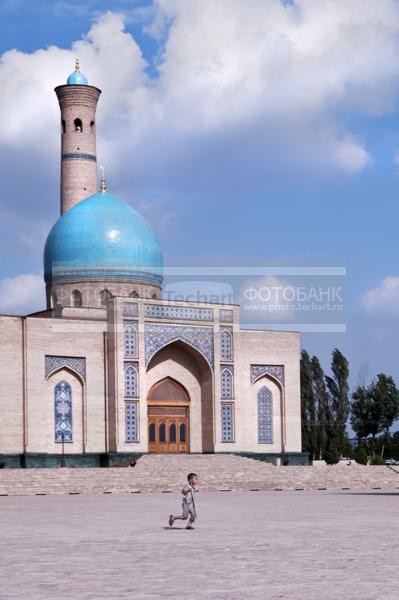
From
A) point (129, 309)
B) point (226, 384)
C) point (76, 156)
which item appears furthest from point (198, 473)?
point (76, 156)

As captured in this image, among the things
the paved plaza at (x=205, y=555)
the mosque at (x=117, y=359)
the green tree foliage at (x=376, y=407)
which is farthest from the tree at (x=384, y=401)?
the paved plaza at (x=205, y=555)

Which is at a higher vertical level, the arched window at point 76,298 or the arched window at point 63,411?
the arched window at point 76,298

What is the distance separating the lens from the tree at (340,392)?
37.2 m

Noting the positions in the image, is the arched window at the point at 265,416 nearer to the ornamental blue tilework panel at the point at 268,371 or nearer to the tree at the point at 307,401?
the ornamental blue tilework panel at the point at 268,371

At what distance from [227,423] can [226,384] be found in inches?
41.5

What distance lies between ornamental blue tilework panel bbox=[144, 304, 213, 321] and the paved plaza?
13.9 m

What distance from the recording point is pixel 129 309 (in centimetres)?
2738

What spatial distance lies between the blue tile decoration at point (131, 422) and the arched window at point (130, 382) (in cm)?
25

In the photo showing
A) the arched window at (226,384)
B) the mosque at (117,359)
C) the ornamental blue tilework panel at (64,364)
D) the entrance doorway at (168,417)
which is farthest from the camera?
the arched window at (226,384)

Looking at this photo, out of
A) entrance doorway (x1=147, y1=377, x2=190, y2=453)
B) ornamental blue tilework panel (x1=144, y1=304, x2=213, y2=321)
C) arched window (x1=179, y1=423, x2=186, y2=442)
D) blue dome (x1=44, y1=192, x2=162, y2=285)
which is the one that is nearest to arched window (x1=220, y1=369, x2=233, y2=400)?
entrance doorway (x1=147, y1=377, x2=190, y2=453)

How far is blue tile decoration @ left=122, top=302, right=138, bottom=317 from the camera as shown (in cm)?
2725

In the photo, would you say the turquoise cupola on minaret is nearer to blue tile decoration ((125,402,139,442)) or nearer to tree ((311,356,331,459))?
blue tile decoration ((125,402,139,442))

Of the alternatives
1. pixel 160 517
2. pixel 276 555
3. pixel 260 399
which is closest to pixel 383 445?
pixel 260 399

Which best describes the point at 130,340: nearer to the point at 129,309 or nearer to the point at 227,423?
the point at 129,309
